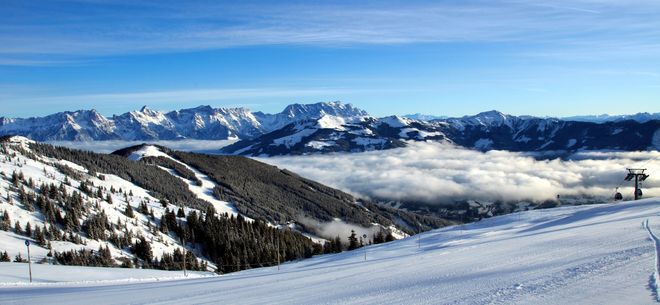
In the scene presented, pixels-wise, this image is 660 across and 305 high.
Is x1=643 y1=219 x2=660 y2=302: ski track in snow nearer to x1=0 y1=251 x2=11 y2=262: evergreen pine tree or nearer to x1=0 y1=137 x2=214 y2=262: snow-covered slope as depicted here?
x1=0 y1=251 x2=11 y2=262: evergreen pine tree

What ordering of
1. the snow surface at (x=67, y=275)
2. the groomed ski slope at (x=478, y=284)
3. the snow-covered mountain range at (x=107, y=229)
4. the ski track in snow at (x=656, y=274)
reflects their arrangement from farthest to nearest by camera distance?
1. the snow-covered mountain range at (x=107, y=229)
2. the snow surface at (x=67, y=275)
3. the groomed ski slope at (x=478, y=284)
4. the ski track in snow at (x=656, y=274)

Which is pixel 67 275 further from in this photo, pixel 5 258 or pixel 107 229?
pixel 107 229

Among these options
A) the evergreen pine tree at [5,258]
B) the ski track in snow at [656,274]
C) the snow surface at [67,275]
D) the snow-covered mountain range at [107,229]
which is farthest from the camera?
the snow-covered mountain range at [107,229]

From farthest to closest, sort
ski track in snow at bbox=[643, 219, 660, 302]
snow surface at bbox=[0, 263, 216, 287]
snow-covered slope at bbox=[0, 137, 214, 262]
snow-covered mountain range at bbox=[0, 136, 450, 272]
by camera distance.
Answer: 1. snow-covered slope at bbox=[0, 137, 214, 262]
2. snow-covered mountain range at bbox=[0, 136, 450, 272]
3. snow surface at bbox=[0, 263, 216, 287]
4. ski track in snow at bbox=[643, 219, 660, 302]

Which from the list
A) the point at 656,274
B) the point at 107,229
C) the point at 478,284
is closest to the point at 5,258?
the point at 107,229

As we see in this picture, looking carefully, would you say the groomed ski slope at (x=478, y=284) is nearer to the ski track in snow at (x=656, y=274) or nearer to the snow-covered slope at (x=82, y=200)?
the ski track in snow at (x=656, y=274)

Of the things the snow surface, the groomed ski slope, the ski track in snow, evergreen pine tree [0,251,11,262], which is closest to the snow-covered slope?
evergreen pine tree [0,251,11,262]

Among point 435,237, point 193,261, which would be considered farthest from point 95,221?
point 435,237

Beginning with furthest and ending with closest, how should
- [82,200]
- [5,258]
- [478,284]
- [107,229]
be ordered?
1. [82,200]
2. [107,229]
3. [5,258]
4. [478,284]

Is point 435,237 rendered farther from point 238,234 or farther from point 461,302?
point 238,234

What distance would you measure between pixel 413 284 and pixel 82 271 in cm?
4232

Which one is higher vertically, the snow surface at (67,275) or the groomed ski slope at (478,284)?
the groomed ski slope at (478,284)

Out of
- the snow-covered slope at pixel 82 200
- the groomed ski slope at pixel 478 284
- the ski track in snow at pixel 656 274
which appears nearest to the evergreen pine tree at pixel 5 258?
the snow-covered slope at pixel 82 200

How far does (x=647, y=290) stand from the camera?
1535 centimetres
